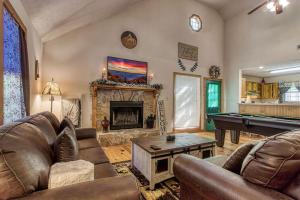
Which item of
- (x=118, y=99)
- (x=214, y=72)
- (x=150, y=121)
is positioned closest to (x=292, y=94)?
(x=214, y=72)

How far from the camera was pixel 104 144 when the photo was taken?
401 centimetres

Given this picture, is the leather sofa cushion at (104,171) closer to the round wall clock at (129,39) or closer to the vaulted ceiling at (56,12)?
the vaulted ceiling at (56,12)

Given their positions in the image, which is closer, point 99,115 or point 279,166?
point 279,166

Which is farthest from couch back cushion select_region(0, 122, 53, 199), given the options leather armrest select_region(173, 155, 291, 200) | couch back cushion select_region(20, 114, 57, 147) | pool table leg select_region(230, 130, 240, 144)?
pool table leg select_region(230, 130, 240, 144)

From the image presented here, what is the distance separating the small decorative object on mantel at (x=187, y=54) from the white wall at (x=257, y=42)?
4.94 ft

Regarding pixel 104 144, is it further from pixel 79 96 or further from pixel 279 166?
pixel 279 166

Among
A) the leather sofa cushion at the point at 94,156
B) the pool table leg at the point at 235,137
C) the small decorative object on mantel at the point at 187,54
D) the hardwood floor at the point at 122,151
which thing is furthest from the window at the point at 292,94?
the leather sofa cushion at the point at 94,156

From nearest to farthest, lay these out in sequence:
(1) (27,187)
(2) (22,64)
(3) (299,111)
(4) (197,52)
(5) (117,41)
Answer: (1) (27,187)
(2) (22,64)
(3) (299,111)
(5) (117,41)
(4) (197,52)

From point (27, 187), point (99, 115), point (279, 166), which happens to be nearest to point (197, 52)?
point (99, 115)

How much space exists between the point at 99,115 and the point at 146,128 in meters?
1.40

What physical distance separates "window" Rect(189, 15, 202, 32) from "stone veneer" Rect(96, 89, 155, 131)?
116 inches

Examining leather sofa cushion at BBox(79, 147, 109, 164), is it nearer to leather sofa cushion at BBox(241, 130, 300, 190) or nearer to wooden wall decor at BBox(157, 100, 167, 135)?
leather sofa cushion at BBox(241, 130, 300, 190)

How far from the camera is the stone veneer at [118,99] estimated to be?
430 centimetres

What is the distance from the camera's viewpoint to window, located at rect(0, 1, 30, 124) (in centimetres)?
183
